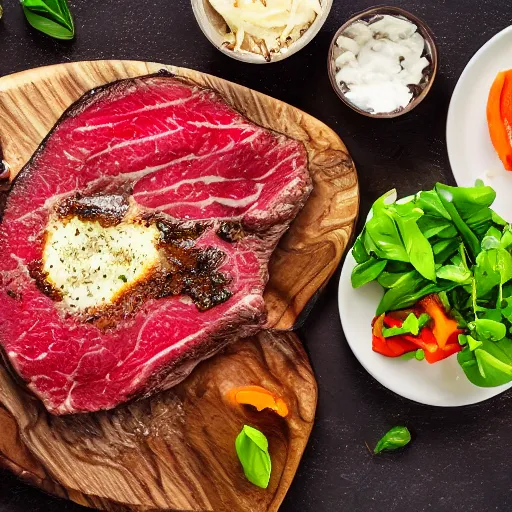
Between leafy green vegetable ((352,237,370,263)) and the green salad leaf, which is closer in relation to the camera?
the green salad leaf

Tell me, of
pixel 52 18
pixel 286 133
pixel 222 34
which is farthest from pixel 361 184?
pixel 52 18

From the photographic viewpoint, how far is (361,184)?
2.41 meters

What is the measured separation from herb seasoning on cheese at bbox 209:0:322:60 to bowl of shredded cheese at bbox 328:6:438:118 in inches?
5.8

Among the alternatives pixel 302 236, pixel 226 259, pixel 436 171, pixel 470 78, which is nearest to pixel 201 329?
pixel 226 259

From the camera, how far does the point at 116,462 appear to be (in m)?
2.27

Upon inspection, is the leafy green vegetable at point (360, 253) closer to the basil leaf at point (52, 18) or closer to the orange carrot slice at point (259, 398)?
the orange carrot slice at point (259, 398)

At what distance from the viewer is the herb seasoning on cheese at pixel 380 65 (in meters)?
2.27

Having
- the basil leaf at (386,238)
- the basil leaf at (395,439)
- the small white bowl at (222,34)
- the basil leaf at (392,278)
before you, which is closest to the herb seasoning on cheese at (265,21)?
the small white bowl at (222,34)

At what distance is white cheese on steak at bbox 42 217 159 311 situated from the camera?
2.14 metres

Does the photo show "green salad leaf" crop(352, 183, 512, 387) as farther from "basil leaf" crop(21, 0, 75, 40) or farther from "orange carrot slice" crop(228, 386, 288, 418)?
"basil leaf" crop(21, 0, 75, 40)

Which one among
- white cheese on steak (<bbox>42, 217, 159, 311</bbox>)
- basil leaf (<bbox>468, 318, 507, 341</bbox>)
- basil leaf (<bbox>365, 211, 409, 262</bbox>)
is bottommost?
basil leaf (<bbox>468, 318, 507, 341</bbox>)

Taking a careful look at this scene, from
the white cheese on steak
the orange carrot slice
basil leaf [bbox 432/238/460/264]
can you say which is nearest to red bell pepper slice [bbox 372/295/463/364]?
basil leaf [bbox 432/238/460/264]

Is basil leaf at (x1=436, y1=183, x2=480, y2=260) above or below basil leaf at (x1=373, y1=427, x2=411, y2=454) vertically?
above

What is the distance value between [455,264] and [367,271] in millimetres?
257
